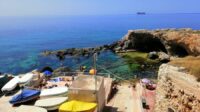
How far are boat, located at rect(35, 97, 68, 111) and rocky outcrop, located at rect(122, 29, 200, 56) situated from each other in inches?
1476

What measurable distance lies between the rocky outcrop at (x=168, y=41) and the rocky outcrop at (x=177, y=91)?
36124 mm

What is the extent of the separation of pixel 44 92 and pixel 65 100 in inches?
110

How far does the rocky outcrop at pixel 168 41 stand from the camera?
5520 cm

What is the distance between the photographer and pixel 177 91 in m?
15.4

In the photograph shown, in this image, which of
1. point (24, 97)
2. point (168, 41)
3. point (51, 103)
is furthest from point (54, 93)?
point (168, 41)

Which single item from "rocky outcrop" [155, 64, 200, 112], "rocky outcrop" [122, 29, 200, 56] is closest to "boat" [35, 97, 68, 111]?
"rocky outcrop" [155, 64, 200, 112]

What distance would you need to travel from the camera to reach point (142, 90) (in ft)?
82.6

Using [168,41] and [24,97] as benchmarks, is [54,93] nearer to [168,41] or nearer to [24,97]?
[24,97]

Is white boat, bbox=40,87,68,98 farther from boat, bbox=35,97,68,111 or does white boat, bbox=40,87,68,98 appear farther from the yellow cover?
the yellow cover

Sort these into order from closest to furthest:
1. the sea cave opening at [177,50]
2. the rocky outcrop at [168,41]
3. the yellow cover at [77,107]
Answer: the yellow cover at [77,107]
the rocky outcrop at [168,41]
the sea cave opening at [177,50]

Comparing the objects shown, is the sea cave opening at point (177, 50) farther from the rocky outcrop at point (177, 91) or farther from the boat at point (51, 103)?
the boat at point (51, 103)

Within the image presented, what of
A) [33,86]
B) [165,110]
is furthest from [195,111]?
[33,86]

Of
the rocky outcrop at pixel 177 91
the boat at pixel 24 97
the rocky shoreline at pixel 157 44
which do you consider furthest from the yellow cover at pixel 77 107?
the rocky shoreline at pixel 157 44

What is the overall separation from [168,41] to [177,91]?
5040cm
